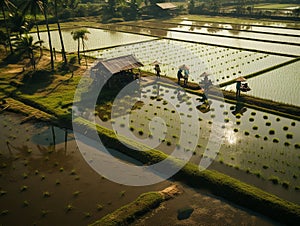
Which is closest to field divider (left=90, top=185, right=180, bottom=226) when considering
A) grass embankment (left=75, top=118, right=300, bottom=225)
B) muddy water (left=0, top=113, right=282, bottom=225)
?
muddy water (left=0, top=113, right=282, bottom=225)

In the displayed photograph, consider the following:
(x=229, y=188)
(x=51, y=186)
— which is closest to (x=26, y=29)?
(x=51, y=186)

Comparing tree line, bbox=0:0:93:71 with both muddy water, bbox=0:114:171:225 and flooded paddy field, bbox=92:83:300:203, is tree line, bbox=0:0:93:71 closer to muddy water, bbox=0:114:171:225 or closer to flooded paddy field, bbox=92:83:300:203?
flooded paddy field, bbox=92:83:300:203

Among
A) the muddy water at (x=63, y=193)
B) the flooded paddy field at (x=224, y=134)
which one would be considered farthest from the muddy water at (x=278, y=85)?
the muddy water at (x=63, y=193)

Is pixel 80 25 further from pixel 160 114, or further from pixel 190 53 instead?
pixel 160 114

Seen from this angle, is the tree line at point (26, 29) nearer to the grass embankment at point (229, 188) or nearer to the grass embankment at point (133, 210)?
the grass embankment at point (229, 188)

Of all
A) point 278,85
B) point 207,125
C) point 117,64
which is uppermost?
point 117,64

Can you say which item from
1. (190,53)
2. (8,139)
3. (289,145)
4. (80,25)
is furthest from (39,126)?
(80,25)

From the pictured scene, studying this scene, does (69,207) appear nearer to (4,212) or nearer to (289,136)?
(4,212)
